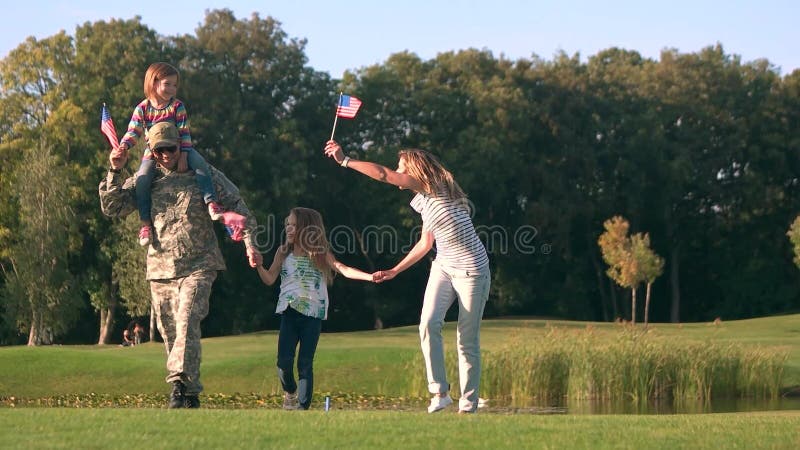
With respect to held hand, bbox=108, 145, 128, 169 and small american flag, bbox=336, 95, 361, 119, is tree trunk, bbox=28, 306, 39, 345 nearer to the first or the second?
small american flag, bbox=336, 95, 361, 119

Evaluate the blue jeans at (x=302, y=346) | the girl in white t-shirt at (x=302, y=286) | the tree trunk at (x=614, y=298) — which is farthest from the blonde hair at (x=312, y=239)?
the tree trunk at (x=614, y=298)

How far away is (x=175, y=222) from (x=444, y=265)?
217cm

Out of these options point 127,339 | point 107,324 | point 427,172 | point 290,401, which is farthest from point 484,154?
point 427,172

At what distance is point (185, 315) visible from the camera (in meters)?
9.47

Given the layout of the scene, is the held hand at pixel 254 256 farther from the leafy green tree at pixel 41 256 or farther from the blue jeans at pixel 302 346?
the leafy green tree at pixel 41 256

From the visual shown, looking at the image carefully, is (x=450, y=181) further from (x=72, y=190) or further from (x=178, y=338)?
(x=72, y=190)

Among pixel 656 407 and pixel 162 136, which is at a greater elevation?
pixel 162 136

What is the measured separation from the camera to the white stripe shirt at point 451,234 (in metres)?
9.76

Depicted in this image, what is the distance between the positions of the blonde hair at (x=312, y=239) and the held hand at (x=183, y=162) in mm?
1446

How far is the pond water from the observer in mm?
15172

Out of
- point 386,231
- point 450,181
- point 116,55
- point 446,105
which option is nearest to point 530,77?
point 446,105

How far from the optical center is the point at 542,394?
56.1 feet

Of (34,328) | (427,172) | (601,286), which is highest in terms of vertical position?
(601,286)

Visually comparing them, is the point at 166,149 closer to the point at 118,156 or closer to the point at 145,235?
the point at 118,156
